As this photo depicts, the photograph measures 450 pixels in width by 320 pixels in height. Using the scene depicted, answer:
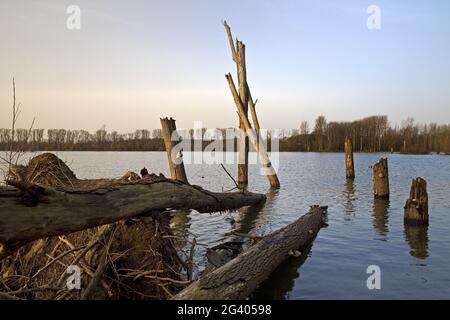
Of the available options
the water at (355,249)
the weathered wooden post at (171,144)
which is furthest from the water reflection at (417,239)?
the weathered wooden post at (171,144)

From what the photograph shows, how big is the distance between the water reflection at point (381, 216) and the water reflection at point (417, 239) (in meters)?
0.53

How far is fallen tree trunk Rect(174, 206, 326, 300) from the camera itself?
13.7 feet

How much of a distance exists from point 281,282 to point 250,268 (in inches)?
33.4

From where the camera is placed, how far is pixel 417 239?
809 centimetres

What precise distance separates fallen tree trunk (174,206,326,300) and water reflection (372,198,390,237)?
208 centimetres

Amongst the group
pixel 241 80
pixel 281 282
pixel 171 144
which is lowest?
pixel 281 282

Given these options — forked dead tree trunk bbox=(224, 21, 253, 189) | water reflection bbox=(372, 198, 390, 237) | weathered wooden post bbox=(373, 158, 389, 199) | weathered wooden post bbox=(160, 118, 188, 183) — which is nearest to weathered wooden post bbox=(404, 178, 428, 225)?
water reflection bbox=(372, 198, 390, 237)

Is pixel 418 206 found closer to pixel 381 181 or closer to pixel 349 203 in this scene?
pixel 349 203

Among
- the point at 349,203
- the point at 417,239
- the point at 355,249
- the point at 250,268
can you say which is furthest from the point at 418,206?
the point at 250,268

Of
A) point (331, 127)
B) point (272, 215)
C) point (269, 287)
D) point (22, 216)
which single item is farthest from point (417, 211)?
point (331, 127)

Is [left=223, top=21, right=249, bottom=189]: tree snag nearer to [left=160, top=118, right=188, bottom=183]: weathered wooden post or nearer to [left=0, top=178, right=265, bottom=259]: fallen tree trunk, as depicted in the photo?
[left=160, top=118, right=188, bottom=183]: weathered wooden post

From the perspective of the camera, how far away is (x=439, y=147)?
89.0 meters

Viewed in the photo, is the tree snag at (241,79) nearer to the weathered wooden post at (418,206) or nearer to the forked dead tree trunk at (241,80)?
the forked dead tree trunk at (241,80)
